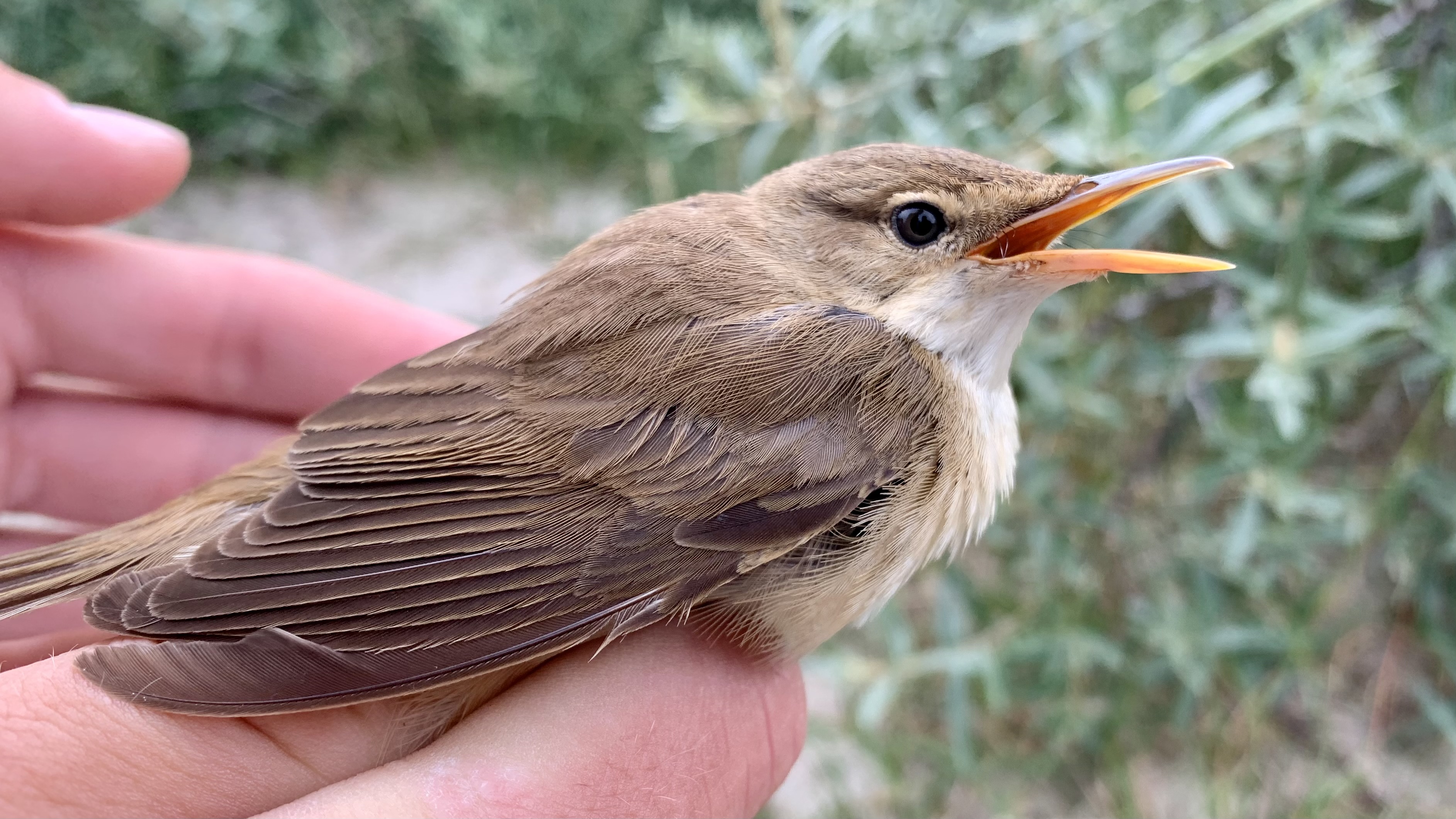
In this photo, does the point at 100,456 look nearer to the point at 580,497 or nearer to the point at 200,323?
the point at 200,323

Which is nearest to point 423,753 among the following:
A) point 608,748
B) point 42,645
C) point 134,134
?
point 608,748

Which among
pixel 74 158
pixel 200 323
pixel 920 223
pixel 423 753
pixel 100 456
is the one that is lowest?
pixel 423 753

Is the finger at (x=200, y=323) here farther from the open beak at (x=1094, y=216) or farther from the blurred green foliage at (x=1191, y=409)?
the open beak at (x=1094, y=216)

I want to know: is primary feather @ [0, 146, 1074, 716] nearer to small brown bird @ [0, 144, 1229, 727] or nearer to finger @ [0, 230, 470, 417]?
small brown bird @ [0, 144, 1229, 727]

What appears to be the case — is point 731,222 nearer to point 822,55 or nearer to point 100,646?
point 822,55

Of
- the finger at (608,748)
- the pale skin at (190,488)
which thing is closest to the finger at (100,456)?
the pale skin at (190,488)
